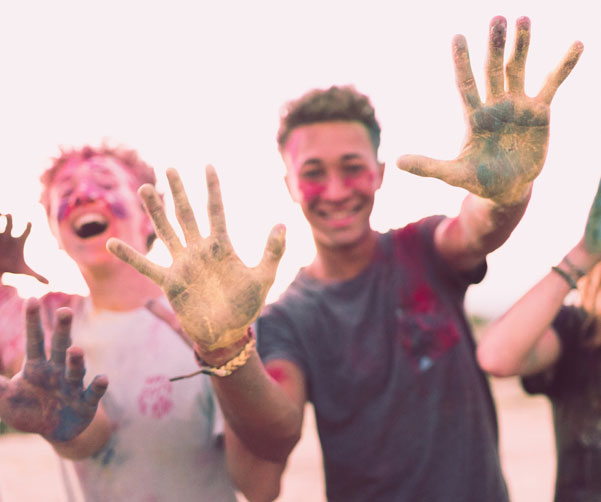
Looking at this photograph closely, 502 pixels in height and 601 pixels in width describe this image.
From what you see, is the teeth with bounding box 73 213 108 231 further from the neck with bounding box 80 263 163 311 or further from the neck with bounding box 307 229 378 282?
the neck with bounding box 307 229 378 282

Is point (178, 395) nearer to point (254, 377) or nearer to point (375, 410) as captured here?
point (254, 377)

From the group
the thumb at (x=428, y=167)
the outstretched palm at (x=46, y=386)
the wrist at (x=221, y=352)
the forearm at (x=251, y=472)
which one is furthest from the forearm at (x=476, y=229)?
the outstretched palm at (x=46, y=386)

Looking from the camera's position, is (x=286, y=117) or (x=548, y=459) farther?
(x=548, y=459)

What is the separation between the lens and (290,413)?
1.85 m

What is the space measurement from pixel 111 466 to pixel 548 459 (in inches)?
228

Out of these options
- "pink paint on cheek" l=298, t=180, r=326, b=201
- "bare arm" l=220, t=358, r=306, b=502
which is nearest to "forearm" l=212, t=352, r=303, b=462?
"bare arm" l=220, t=358, r=306, b=502

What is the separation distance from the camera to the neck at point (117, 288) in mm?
2246

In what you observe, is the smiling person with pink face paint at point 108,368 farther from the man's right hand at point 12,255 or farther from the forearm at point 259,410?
the forearm at point 259,410

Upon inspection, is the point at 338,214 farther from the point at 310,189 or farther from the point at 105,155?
the point at 105,155

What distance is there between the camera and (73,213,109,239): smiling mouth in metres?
2.24

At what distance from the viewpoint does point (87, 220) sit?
223 cm

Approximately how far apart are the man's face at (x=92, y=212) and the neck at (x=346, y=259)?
2.15ft

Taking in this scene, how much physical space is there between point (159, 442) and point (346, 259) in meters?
0.86

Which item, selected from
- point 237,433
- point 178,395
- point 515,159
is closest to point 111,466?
point 178,395
